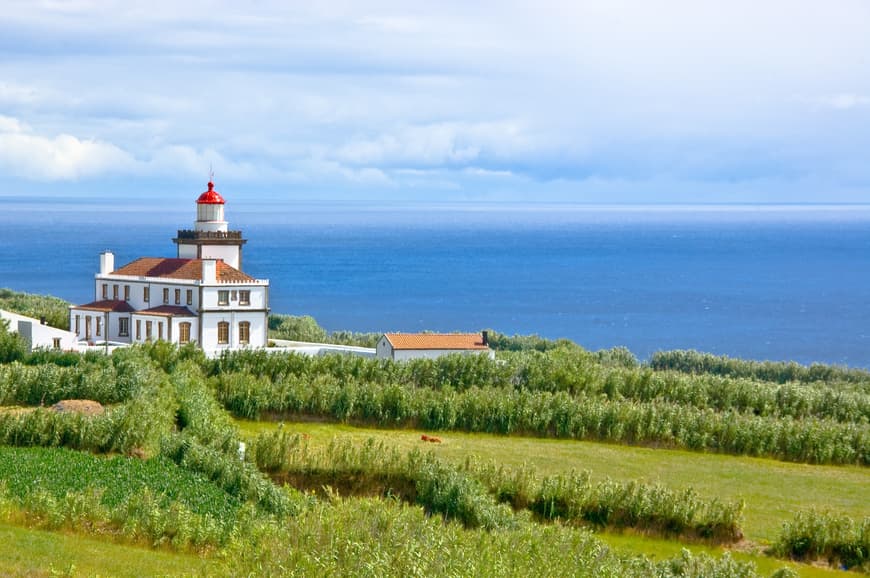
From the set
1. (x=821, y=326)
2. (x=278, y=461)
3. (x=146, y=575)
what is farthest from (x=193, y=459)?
(x=821, y=326)

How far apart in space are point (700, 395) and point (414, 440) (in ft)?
42.5

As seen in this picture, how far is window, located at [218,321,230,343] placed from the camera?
59.0 m

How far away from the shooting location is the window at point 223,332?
194 ft

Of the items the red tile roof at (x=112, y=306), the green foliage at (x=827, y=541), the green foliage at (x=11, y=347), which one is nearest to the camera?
the green foliage at (x=827, y=541)

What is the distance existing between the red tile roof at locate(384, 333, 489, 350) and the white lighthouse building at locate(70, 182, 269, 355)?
617 cm

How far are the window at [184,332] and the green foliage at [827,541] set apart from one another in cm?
3270

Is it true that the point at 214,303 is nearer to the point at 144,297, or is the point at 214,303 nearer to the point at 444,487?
the point at 144,297

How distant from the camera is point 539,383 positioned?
173 ft

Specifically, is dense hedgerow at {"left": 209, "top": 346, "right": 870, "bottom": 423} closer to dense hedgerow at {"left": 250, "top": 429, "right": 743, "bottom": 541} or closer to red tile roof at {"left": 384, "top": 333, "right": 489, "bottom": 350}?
red tile roof at {"left": 384, "top": 333, "right": 489, "bottom": 350}

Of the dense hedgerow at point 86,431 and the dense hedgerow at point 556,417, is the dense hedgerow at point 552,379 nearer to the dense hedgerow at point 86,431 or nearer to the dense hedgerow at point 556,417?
the dense hedgerow at point 556,417

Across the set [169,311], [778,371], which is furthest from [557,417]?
[778,371]

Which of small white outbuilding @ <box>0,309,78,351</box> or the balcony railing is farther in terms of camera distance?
the balcony railing

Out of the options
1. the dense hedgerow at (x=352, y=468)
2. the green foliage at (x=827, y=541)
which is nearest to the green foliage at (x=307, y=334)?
the dense hedgerow at (x=352, y=468)

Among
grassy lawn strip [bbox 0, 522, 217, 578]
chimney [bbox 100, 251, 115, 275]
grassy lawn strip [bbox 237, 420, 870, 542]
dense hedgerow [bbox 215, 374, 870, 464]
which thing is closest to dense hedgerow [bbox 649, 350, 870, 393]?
dense hedgerow [bbox 215, 374, 870, 464]
